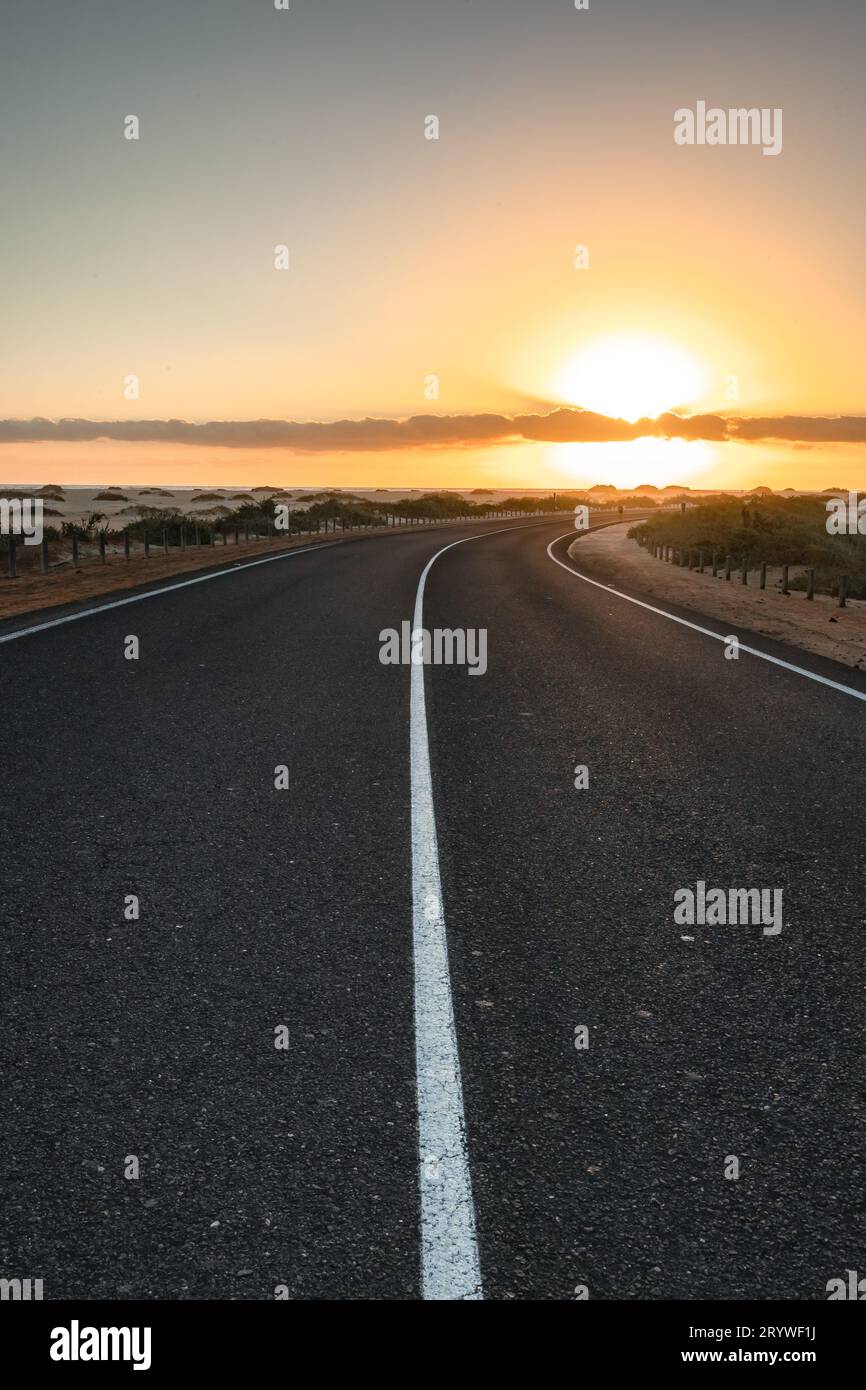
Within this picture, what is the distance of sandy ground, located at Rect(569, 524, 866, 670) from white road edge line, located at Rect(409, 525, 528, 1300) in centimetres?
932

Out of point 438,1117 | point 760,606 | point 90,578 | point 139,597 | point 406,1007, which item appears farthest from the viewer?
point 90,578

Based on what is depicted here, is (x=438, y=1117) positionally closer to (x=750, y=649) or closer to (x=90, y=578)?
(x=750, y=649)

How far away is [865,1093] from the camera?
3146mm

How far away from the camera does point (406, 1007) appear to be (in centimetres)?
366

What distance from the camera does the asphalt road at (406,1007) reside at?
253cm

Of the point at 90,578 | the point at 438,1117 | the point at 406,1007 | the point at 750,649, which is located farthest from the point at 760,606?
the point at 438,1117

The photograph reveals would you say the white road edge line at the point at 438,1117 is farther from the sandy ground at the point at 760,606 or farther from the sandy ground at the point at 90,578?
the sandy ground at the point at 90,578

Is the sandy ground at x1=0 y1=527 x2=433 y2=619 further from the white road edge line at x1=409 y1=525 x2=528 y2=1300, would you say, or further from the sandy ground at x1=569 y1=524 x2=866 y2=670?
the white road edge line at x1=409 y1=525 x2=528 y2=1300

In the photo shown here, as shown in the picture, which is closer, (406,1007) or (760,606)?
(406,1007)

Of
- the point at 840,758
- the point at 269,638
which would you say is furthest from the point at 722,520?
the point at 840,758

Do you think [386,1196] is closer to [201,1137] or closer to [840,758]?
[201,1137]

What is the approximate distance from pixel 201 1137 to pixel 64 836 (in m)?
2.95

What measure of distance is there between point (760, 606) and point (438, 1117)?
1822 centimetres

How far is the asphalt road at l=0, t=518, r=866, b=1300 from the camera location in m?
2.53
